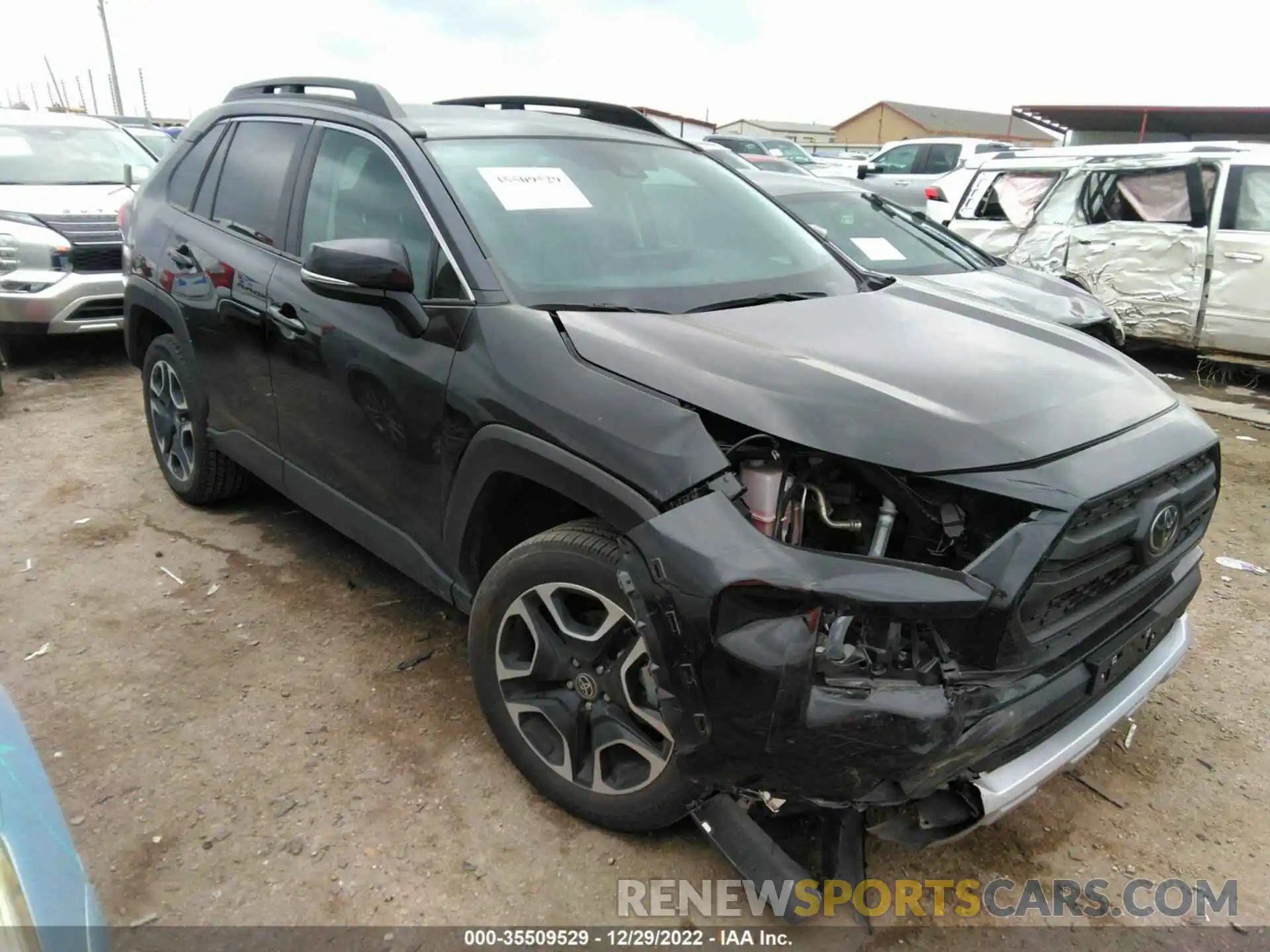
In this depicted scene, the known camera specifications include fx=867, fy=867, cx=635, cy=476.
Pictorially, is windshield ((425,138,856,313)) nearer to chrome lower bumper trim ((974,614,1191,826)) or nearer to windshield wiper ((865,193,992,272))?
chrome lower bumper trim ((974,614,1191,826))

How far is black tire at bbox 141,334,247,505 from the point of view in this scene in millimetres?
3869

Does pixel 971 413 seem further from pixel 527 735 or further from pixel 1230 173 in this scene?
pixel 1230 173

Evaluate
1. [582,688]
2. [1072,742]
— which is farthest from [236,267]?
[1072,742]

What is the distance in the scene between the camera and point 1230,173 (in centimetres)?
704

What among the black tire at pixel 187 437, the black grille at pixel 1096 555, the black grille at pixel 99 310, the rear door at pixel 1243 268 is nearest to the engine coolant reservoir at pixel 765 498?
the black grille at pixel 1096 555

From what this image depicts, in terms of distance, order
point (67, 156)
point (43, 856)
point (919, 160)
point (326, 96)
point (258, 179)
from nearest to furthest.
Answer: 1. point (43, 856)
2. point (326, 96)
3. point (258, 179)
4. point (67, 156)
5. point (919, 160)

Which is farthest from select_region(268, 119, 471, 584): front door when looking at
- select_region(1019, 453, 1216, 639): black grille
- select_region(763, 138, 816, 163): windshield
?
select_region(763, 138, 816, 163): windshield

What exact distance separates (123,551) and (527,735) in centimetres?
249

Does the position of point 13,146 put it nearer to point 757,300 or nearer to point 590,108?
point 590,108

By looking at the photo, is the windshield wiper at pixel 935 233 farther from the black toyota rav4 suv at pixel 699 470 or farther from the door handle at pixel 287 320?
the door handle at pixel 287 320

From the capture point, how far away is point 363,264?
2430 mm

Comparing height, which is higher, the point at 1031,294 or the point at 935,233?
the point at 935,233

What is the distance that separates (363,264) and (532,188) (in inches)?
25.1

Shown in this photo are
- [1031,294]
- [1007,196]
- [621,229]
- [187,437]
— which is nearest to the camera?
[621,229]
